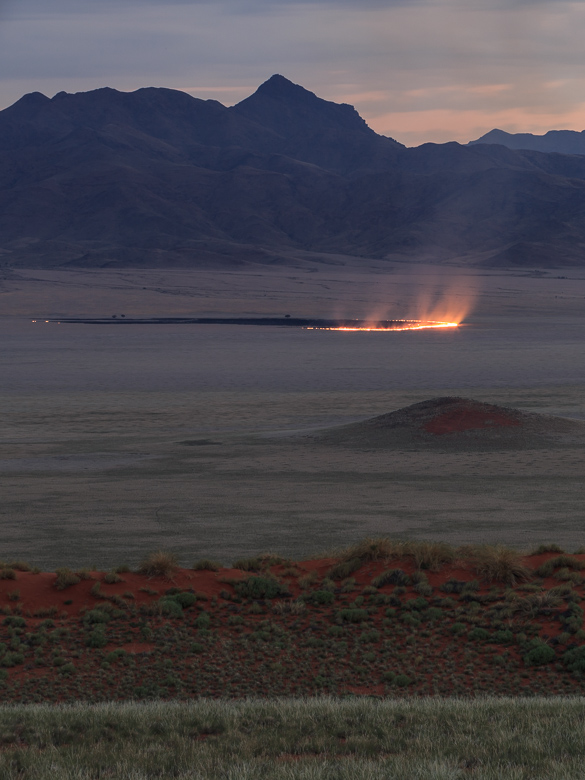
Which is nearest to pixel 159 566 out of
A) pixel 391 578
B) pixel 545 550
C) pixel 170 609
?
pixel 170 609

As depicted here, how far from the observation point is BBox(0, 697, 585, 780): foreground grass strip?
261 inches

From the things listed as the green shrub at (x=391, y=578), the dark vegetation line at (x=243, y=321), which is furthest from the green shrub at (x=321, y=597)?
the dark vegetation line at (x=243, y=321)

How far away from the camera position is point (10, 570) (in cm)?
1256

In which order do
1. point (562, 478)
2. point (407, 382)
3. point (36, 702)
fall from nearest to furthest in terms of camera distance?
point (36, 702) < point (562, 478) < point (407, 382)

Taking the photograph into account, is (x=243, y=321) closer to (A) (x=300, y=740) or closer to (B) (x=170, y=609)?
(B) (x=170, y=609)

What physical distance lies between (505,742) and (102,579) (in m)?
6.82

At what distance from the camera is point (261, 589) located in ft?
39.9

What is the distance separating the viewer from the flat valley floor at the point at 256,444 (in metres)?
18.2

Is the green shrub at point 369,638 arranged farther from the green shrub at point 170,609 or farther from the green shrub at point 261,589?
the green shrub at point 170,609

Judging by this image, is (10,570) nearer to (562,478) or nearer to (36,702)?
(36,702)

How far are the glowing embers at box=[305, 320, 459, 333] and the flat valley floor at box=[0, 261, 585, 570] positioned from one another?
10.4ft

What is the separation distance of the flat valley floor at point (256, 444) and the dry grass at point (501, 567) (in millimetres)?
4382

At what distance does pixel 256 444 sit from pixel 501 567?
17.6m

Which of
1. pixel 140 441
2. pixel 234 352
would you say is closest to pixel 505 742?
pixel 140 441
